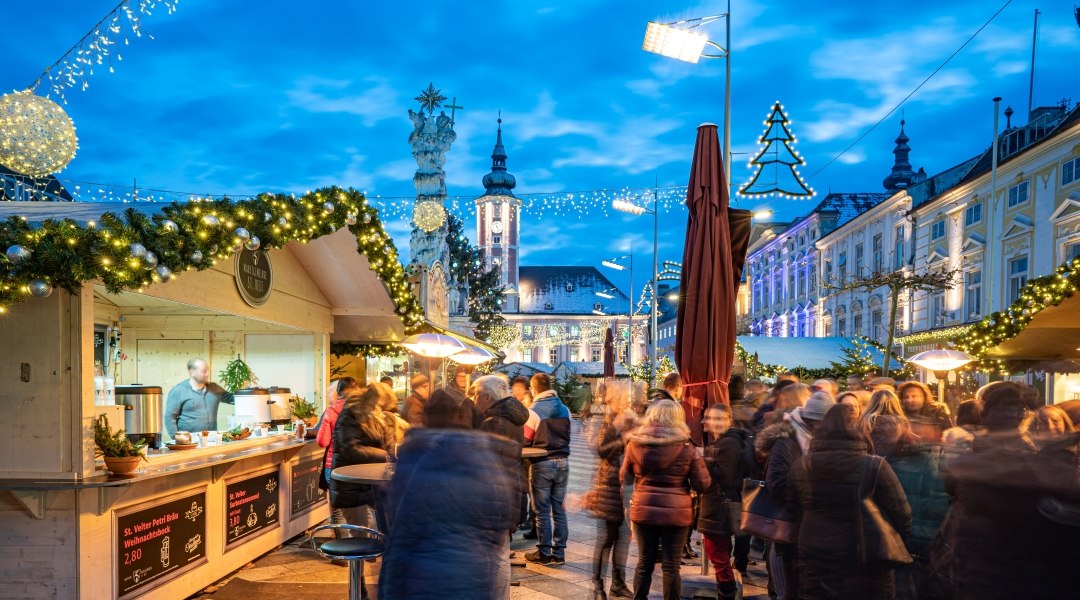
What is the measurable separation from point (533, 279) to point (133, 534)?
103 m

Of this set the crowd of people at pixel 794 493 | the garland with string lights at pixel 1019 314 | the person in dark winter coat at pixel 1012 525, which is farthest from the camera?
the garland with string lights at pixel 1019 314

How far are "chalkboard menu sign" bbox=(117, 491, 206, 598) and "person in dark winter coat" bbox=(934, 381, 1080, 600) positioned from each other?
5.58 metres

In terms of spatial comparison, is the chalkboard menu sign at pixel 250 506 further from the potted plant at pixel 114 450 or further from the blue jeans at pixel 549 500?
the blue jeans at pixel 549 500

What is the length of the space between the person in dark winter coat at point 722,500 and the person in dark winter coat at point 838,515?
73.9 inches

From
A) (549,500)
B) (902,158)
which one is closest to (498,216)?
(902,158)

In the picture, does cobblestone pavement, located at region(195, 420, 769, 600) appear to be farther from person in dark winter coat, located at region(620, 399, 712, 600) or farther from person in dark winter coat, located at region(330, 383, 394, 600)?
person in dark winter coat, located at region(620, 399, 712, 600)

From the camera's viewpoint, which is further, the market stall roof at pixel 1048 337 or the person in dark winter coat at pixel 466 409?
the market stall roof at pixel 1048 337

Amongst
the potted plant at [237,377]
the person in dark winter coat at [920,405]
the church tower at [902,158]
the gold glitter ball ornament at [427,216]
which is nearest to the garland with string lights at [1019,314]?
the person in dark winter coat at [920,405]

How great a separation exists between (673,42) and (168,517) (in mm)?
8638

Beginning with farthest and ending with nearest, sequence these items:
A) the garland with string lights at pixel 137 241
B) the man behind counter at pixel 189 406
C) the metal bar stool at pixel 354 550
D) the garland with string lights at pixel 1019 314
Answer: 1. the man behind counter at pixel 189 406
2. the garland with string lights at pixel 1019 314
3. the garland with string lights at pixel 137 241
4. the metal bar stool at pixel 354 550

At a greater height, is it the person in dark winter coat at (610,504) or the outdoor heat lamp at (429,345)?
the outdoor heat lamp at (429,345)

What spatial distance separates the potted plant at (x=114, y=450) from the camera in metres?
5.71

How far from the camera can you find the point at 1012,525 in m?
3.60

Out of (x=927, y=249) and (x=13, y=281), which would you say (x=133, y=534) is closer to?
(x=13, y=281)
